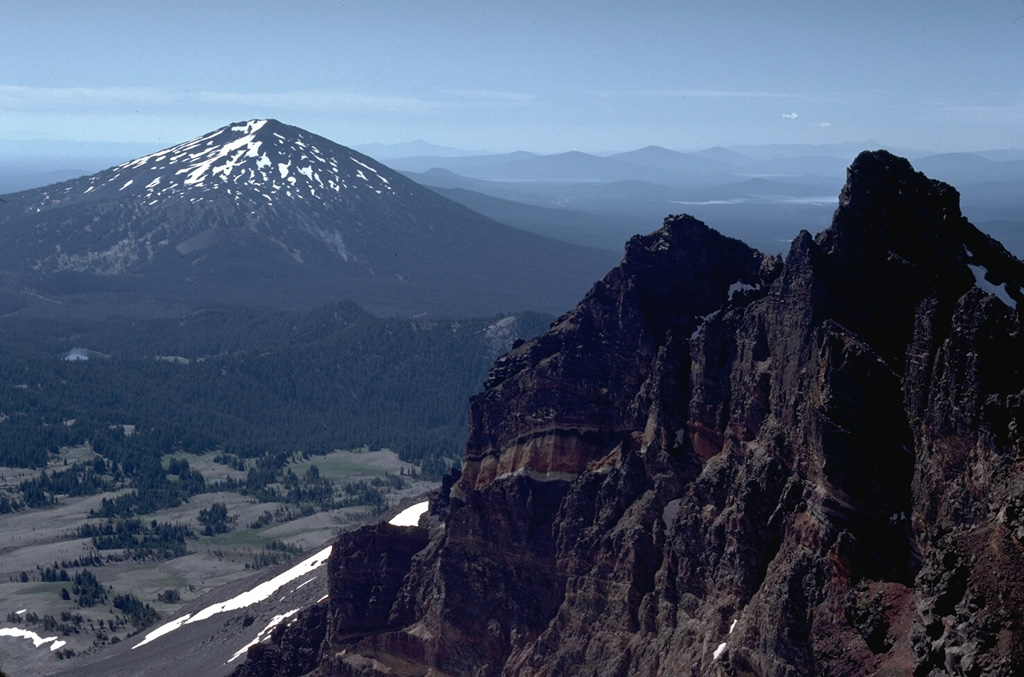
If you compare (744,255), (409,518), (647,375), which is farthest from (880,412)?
(409,518)

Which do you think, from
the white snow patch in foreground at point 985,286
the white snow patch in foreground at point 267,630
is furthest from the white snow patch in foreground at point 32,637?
the white snow patch in foreground at point 985,286

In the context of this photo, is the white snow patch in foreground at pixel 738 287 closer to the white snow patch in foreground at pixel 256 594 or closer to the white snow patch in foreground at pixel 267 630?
the white snow patch in foreground at pixel 267 630

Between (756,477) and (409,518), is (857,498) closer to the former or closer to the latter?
(756,477)

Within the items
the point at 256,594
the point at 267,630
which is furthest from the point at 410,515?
the point at 267,630

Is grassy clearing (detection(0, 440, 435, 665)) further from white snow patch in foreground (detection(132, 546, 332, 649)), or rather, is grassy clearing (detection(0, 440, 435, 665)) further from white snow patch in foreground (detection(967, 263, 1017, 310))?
white snow patch in foreground (detection(967, 263, 1017, 310))

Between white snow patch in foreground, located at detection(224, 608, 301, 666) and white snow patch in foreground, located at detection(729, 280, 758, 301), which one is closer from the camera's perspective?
white snow patch in foreground, located at detection(729, 280, 758, 301)

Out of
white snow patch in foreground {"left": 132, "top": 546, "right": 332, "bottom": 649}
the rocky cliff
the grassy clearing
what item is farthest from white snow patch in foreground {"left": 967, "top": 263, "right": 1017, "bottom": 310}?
the grassy clearing

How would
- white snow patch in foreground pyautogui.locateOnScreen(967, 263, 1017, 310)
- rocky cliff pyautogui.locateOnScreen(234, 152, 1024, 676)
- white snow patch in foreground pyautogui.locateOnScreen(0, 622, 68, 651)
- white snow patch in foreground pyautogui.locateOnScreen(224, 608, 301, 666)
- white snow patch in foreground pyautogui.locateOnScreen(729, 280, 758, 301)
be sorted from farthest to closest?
white snow patch in foreground pyautogui.locateOnScreen(0, 622, 68, 651) → white snow patch in foreground pyautogui.locateOnScreen(224, 608, 301, 666) → white snow patch in foreground pyautogui.locateOnScreen(729, 280, 758, 301) → white snow patch in foreground pyautogui.locateOnScreen(967, 263, 1017, 310) → rocky cliff pyautogui.locateOnScreen(234, 152, 1024, 676)
